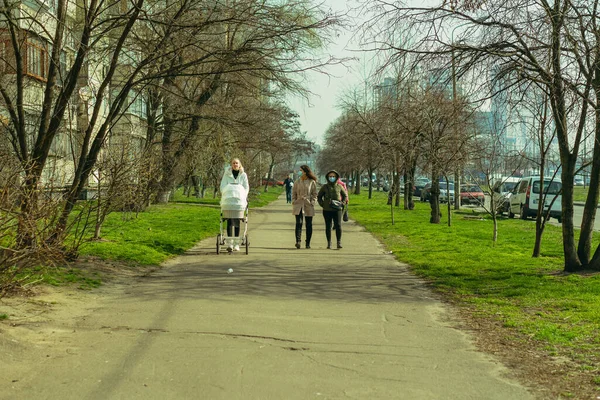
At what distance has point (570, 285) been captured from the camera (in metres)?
10.2

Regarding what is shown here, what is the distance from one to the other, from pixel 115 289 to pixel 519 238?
13.6m

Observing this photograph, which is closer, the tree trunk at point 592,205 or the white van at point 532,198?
the tree trunk at point 592,205

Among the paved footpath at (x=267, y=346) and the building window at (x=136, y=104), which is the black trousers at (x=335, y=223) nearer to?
the paved footpath at (x=267, y=346)

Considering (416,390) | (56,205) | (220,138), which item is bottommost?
(416,390)

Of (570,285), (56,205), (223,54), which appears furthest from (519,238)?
(56,205)

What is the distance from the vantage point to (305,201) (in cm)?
1609

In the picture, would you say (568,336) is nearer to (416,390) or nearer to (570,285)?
(416,390)

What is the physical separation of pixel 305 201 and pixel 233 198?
224 centimetres

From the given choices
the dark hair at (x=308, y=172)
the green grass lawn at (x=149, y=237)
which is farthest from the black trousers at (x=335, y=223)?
the green grass lawn at (x=149, y=237)

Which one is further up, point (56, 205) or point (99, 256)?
point (56, 205)

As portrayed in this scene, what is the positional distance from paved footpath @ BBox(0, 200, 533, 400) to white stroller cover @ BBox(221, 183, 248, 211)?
11.4 feet

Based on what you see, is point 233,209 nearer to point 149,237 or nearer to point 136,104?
point 149,237

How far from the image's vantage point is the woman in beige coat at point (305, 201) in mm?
16000

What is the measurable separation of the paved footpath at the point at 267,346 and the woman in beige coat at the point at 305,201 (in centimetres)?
491
